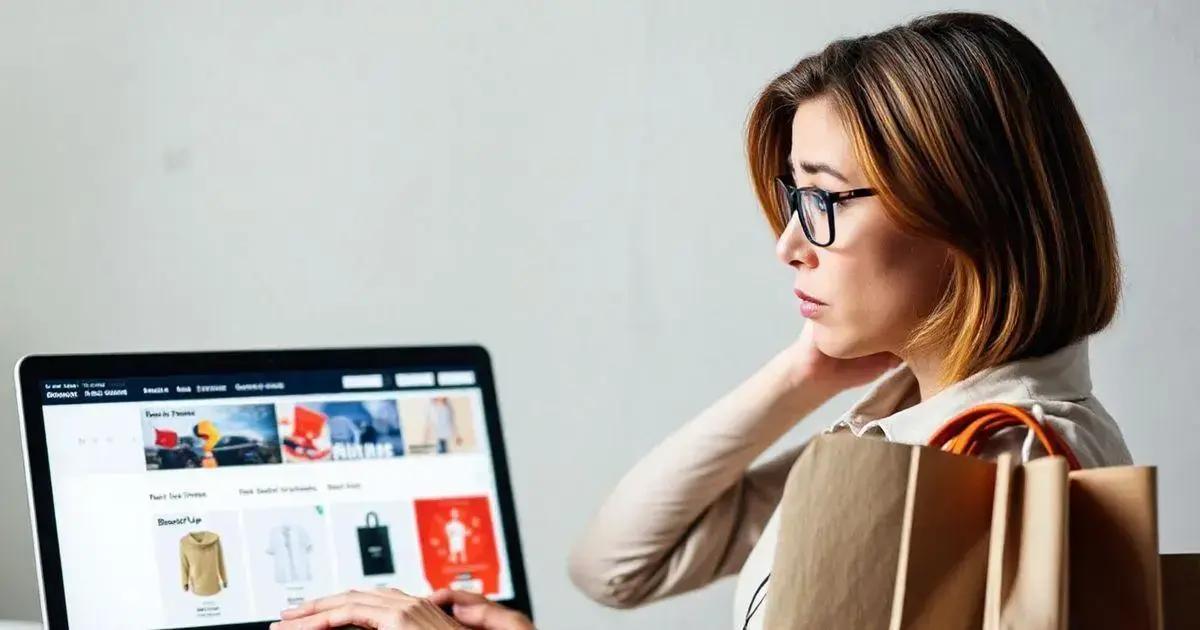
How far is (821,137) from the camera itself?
3.46 ft

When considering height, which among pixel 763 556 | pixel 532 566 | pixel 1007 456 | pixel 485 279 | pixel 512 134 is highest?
pixel 512 134

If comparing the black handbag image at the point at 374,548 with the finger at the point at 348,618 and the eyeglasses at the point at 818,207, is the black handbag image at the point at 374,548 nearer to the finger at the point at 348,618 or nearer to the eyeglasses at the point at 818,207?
the finger at the point at 348,618

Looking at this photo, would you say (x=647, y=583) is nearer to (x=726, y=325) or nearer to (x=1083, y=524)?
(x=726, y=325)

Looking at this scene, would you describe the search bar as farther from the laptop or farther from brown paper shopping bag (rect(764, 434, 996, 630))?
brown paper shopping bag (rect(764, 434, 996, 630))

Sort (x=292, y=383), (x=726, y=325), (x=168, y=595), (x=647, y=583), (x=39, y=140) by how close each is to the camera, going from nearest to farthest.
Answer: (x=168, y=595)
(x=292, y=383)
(x=647, y=583)
(x=39, y=140)
(x=726, y=325)

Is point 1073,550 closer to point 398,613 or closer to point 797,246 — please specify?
point 797,246

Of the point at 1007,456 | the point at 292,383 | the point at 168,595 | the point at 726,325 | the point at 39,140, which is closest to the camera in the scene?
the point at 1007,456

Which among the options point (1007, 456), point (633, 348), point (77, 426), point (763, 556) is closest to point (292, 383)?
point (77, 426)

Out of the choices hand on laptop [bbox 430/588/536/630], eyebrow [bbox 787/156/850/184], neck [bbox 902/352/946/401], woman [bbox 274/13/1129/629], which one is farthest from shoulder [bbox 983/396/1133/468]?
hand on laptop [bbox 430/588/536/630]

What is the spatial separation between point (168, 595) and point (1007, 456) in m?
0.66

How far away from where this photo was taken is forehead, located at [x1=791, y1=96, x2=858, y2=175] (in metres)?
1.03

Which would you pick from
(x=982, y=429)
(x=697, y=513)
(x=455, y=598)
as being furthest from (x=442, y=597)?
(x=982, y=429)

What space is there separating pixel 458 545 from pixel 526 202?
30.2 inches

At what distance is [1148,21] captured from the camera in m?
1.71
